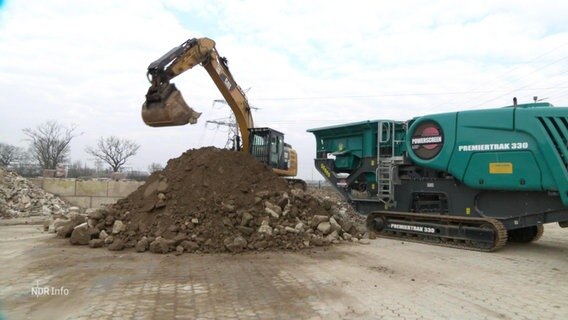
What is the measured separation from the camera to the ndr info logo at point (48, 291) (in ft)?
18.4

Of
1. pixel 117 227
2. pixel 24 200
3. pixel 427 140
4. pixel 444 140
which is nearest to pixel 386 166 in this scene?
pixel 427 140

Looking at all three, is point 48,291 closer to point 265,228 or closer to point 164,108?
point 265,228

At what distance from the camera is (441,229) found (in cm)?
1022

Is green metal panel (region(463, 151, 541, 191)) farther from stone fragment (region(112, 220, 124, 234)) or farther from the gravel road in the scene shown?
stone fragment (region(112, 220, 124, 234))

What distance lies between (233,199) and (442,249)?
4903 mm

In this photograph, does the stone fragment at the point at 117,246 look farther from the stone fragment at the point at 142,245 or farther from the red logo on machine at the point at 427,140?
the red logo on machine at the point at 427,140

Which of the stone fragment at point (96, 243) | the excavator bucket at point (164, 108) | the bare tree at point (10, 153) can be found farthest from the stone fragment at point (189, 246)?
the bare tree at point (10, 153)

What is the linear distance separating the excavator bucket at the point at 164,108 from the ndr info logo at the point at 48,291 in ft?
17.2

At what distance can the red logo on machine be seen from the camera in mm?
10516

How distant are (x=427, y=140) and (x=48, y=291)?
8648 mm

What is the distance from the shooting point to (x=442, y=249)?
9734mm

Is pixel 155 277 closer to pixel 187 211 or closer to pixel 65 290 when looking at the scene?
pixel 65 290

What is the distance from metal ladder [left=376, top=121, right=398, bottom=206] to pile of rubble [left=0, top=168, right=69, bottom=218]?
14963 mm

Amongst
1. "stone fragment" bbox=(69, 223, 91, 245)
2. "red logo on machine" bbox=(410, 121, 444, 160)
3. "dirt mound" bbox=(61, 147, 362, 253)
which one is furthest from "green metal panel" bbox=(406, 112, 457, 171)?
"stone fragment" bbox=(69, 223, 91, 245)
